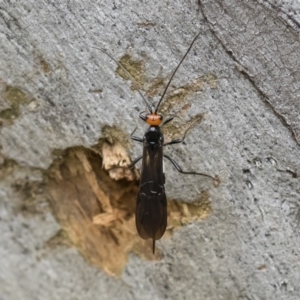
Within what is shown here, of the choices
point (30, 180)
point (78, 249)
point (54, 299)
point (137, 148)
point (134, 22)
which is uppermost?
point (134, 22)

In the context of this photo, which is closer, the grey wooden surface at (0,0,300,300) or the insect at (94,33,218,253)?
the grey wooden surface at (0,0,300,300)

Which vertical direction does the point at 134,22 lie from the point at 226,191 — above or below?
above

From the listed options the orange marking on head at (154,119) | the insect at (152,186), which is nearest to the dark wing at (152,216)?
the insect at (152,186)

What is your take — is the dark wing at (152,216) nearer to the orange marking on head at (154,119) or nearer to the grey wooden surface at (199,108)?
the grey wooden surface at (199,108)

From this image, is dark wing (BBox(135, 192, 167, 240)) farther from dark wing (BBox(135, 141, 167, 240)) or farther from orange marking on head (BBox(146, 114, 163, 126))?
orange marking on head (BBox(146, 114, 163, 126))

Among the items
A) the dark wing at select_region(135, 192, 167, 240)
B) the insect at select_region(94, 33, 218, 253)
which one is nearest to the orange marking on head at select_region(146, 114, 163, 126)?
the insect at select_region(94, 33, 218, 253)

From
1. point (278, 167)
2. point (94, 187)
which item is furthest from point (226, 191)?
point (94, 187)

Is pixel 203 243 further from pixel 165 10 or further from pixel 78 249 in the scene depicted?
pixel 165 10
